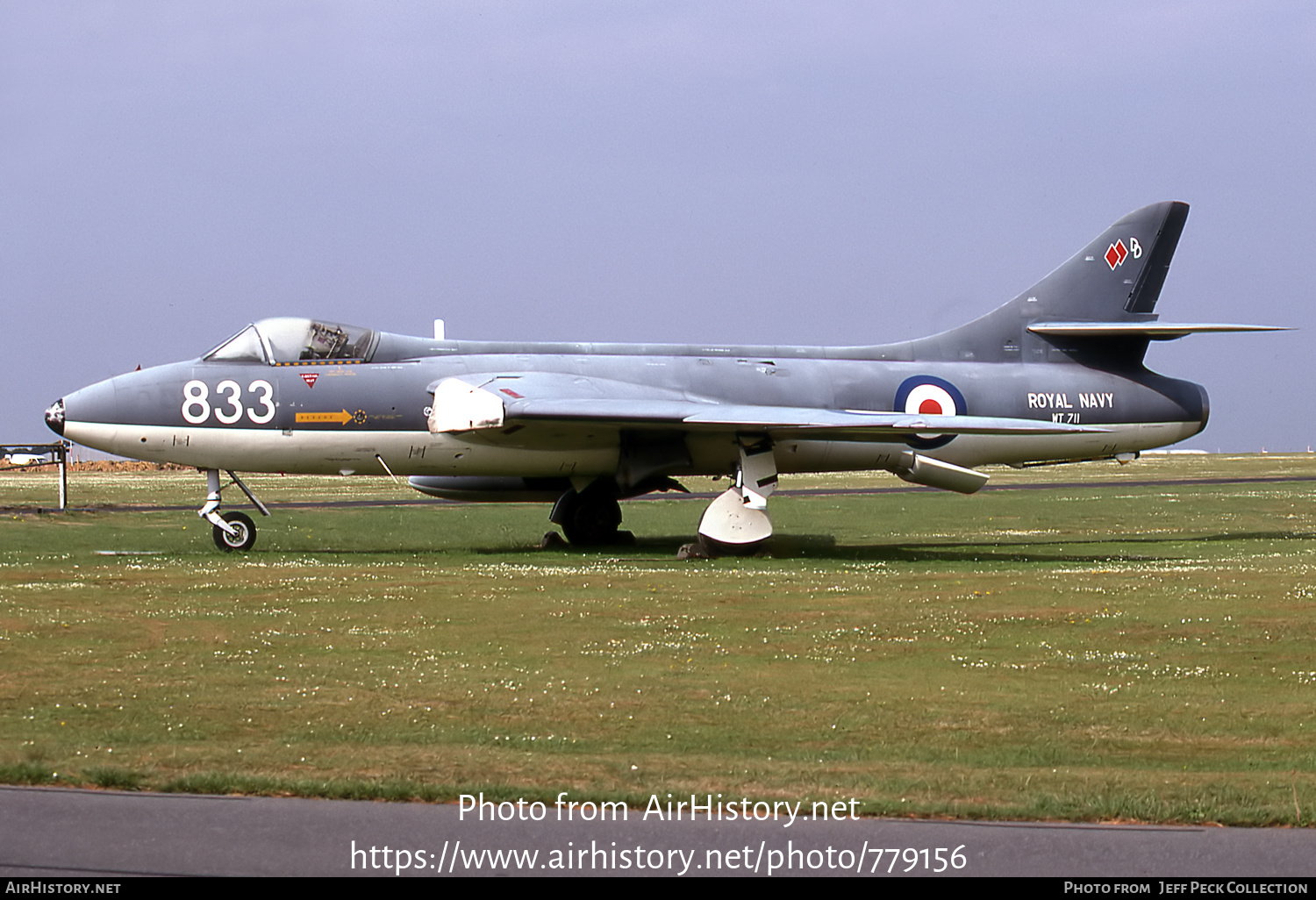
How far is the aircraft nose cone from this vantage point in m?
19.1

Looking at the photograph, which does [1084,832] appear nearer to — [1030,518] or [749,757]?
[749,757]

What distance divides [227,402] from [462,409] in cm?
323

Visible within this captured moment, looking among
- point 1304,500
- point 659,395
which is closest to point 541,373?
point 659,395

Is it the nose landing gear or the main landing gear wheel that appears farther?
the main landing gear wheel

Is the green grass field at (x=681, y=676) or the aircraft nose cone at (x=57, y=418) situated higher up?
the aircraft nose cone at (x=57, y=418)

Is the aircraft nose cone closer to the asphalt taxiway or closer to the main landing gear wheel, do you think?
the main landing gear wheel

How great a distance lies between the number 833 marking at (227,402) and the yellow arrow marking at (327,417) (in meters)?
0.42

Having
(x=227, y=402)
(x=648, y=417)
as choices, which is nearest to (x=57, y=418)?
(x=227, y=402)

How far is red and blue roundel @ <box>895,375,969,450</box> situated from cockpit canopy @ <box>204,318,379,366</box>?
8.17 meters

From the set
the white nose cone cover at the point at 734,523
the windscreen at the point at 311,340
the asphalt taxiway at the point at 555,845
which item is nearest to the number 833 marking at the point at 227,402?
the windscreen at the point at 311,340

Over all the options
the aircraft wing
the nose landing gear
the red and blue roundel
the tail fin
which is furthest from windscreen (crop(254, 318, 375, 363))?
the tail fin

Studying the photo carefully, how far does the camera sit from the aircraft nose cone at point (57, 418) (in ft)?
62.8

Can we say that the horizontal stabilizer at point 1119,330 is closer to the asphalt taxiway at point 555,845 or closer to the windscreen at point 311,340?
the windscreen at point 311,340

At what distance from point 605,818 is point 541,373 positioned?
599 inches
